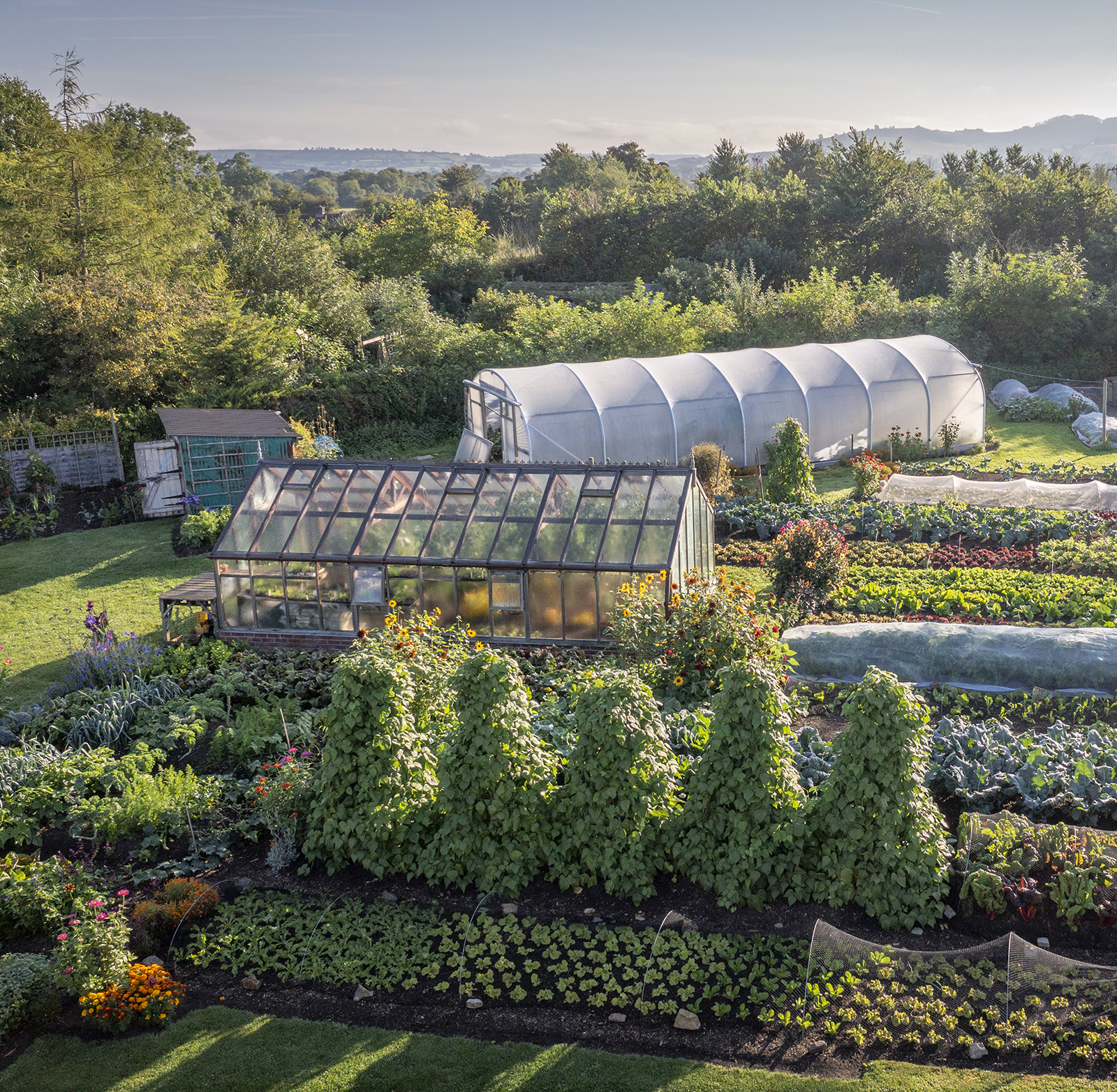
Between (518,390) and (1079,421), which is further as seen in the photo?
(1079,421)

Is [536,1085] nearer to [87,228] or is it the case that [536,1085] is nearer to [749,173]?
[87,228]

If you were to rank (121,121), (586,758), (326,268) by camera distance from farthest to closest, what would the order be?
1. (121,121)
2. (326,268)
3. (586,758)

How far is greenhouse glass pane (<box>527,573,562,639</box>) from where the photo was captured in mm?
12180

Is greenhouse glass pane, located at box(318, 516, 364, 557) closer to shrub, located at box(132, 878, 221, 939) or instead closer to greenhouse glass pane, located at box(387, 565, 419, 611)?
greenhouse glass pane, located at box(387, 565, 419, 611)

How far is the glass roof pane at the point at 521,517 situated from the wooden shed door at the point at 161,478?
1071 centimetres

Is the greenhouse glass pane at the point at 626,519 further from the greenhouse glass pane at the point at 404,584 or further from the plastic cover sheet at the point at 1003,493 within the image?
the plastic cover sheet at the point at 1003,493

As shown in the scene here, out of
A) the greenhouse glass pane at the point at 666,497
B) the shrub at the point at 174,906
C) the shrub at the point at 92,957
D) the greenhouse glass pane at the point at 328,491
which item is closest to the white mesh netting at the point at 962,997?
the shrub at the point at 174,906

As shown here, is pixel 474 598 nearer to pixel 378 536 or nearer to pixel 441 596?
pixel 441 596

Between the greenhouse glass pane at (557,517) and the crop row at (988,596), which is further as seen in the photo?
the crop row at (988,596)

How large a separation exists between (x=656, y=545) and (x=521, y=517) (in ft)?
6.31

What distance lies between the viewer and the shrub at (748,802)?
7277mm

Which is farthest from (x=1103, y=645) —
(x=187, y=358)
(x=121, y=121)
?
(x=121, y=121)

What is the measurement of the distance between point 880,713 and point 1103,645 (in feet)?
17.2

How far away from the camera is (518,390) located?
21.2 metres
